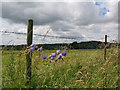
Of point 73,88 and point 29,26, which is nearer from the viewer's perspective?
point 73,88

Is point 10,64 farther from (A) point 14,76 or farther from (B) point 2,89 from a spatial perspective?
(B) point 2,89

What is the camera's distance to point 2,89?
129 inches

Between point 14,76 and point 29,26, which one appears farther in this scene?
point 29,26

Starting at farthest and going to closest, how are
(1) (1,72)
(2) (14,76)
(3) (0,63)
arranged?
(3) (0,63)
(1) (1,72)
(2) (14,76)

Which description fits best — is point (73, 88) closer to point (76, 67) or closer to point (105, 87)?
point (105, 87)

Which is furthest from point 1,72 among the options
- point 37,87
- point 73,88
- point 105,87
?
point 105,87

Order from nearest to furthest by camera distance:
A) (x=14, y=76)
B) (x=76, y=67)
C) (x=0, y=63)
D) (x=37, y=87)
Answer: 1. (x=37, y=87)
2. (x=14, y=76)
3. (x=0, y=63)
4. (x=76, y=67)

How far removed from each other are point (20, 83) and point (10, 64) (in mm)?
459

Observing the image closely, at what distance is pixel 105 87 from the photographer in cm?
343

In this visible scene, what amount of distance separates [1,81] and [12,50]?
621 millimetres

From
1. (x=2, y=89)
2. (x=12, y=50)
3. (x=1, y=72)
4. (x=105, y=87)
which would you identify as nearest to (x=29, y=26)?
(x=12, y=50)

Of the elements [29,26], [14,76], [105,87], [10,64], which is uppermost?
[29,26]

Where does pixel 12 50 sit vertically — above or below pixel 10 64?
A: above

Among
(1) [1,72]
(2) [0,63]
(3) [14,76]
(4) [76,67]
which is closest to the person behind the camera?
(3) [14,76]
